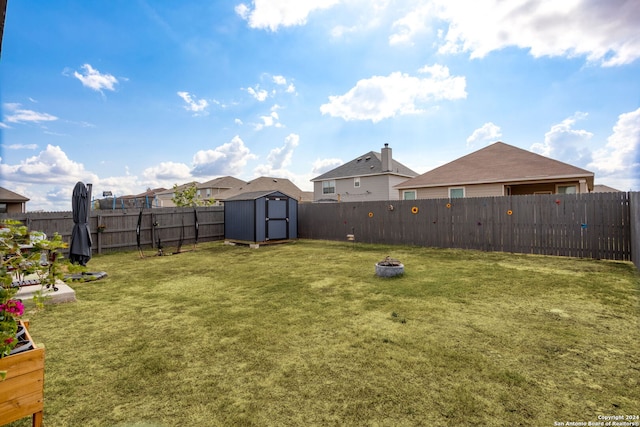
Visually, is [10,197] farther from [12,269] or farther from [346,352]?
[346,352]

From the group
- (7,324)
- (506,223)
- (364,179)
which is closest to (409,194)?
(506,223)

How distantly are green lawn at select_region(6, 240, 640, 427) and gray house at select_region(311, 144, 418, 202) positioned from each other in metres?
20.4

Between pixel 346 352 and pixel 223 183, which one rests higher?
pixel 223 183

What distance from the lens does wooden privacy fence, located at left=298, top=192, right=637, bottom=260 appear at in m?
8.33

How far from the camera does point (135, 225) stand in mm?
12469

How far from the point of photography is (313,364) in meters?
2.88

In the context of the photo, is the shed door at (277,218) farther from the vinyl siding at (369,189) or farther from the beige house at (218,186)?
the beige house at (218,186)

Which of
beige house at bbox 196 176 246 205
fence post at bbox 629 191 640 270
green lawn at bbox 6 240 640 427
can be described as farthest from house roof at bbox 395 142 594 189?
beige house at bbox 196 176 246 205

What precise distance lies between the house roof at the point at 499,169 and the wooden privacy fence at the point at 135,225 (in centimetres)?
1170

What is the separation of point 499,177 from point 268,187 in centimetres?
3002

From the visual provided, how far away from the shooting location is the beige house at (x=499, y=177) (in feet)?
45.5

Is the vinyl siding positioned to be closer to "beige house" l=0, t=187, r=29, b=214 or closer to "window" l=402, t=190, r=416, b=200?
"window" l=402, t=190, r=416, b=200

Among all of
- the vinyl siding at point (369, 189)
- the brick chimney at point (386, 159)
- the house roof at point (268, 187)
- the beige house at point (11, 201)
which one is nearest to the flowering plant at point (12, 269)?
the vinyl siding at point (369, 189)

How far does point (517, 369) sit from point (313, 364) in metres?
1.97
